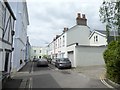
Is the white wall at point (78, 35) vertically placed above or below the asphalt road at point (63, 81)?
above

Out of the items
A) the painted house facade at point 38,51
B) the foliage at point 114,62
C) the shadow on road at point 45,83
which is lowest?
the shadow on road at point 45,83

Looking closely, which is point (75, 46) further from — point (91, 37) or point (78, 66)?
point (91, 37)

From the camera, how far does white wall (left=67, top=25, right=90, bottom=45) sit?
34.2 meters

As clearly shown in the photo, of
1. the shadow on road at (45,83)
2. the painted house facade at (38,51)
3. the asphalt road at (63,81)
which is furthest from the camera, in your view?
the painted house facade at (38,51)

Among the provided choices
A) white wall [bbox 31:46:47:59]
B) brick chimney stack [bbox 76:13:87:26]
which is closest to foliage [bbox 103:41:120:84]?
brick chimney stack [bbox 76:13:87:26]

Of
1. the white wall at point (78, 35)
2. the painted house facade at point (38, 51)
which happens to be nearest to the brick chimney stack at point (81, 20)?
the white wall at point (78, 35)

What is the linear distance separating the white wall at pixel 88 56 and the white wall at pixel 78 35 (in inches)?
329

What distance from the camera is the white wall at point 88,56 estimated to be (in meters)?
25.3

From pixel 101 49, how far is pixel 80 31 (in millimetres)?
9674

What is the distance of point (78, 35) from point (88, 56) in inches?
402

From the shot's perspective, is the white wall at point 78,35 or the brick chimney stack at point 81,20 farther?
the brick chimney stack at point 81,20

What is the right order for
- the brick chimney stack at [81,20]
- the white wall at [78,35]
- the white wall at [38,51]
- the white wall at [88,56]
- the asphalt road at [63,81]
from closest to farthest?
the asphalt road at [63,81], the white wall at [88,56], the white wall at [78,35], the brick chimney stack at [81,20], the white wall at [38,51]

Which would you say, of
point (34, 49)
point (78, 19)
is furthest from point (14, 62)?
point (34, 49)

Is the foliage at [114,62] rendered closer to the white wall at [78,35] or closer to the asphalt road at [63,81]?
the asphalt road at [63,81]
